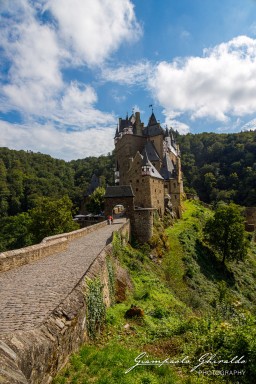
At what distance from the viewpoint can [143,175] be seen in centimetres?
3369

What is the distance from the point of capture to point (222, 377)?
18.8ft

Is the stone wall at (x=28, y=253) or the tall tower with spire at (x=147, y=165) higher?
the tall tower with spire at (x=147, y=165)

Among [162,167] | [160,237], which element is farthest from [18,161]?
[160,237]

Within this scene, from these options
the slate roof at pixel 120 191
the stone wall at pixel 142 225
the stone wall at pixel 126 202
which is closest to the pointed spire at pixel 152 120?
the slate roof at pixel 120 191

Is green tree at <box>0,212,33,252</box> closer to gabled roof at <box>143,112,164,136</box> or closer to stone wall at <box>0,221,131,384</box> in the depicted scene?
gabled roof at <box>143,112,164,136</box>

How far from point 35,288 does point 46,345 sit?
379cm

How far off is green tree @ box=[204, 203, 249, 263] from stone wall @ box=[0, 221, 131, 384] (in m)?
28.9

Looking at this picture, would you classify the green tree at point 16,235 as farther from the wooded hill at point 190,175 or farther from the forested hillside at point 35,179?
the wooded hill at point 190,175

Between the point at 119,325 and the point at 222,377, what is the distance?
328 centimetres

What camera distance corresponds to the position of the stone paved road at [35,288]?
5417 millimetres

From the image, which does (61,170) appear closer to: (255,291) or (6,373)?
(255,291)

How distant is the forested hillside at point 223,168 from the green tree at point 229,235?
44.7 meters

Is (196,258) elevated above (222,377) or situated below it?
below

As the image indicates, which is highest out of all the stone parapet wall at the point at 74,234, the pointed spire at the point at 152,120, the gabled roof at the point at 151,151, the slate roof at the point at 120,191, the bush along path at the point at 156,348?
the pointed spire at the point at 152,120
